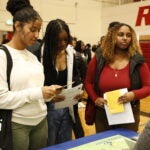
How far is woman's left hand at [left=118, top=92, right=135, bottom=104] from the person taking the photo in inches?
75.2

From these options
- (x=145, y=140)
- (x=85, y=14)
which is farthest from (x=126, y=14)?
(x=145, y=140)

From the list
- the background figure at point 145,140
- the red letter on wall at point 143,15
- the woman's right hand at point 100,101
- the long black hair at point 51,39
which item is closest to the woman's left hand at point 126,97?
the woman's right hand at point 100,101

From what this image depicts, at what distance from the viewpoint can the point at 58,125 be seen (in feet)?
6.71

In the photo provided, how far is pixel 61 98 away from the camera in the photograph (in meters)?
1.92

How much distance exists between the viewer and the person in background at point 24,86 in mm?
1443

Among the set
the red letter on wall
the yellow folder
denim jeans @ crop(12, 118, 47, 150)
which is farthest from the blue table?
the red letter on wall

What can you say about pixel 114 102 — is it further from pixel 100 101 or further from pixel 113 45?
pixel 113 45

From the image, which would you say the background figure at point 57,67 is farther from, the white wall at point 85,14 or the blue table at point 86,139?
the white wall at point 85,14

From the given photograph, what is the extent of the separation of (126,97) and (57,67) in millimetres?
578

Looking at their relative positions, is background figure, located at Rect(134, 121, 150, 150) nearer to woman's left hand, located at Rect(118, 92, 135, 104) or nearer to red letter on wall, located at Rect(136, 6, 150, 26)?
woman's left hand, located at Rect(118, 92, 135, 104)

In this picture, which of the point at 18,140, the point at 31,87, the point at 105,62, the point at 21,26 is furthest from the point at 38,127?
the point at 105,62

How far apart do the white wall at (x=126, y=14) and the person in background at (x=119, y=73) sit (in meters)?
6.95

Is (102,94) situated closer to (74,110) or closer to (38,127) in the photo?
(74,110)

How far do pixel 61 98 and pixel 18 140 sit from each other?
0.50 m
